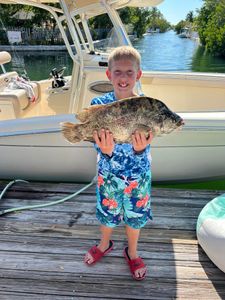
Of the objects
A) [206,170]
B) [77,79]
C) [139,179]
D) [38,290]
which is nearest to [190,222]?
[206,170]

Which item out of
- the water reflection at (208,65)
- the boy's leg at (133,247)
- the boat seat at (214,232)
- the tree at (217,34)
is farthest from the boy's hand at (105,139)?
the tree at (217,34)

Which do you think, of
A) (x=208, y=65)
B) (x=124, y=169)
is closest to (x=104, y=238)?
(x=124, y=169)

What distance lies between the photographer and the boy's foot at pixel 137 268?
2393mm

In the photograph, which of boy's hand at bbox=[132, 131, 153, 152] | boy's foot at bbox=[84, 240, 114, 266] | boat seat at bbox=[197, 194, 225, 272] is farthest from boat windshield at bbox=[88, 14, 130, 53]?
boy's foot at bbox=[84, 240, 114, 266]

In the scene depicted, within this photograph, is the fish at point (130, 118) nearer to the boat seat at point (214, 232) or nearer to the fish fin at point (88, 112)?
the fish fin at point (88, 112)

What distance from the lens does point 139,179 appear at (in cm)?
223

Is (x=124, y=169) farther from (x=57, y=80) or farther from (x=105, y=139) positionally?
(x=57, y=80)

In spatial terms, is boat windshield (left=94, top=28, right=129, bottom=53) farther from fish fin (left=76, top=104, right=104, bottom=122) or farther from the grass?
fish fin (left=76, top=104, right=104, bottom=122)

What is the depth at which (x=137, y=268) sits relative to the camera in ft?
7.94

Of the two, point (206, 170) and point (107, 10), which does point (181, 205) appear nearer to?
point (206, 170)

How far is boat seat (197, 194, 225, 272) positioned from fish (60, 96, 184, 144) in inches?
37.4

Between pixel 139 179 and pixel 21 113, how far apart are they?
→ 8.50 ft

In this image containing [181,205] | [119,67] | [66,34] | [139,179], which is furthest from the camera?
[66,34]

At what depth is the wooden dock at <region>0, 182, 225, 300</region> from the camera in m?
2.30
